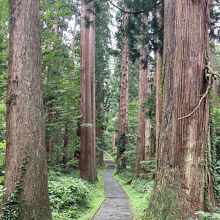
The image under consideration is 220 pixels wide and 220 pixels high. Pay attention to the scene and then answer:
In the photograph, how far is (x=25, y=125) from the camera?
4750mm

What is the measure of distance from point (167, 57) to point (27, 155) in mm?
3407

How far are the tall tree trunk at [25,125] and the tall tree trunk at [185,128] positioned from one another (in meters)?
2.29

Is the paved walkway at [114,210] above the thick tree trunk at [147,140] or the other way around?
the other way around

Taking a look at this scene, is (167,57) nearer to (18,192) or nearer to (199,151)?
(199,151)

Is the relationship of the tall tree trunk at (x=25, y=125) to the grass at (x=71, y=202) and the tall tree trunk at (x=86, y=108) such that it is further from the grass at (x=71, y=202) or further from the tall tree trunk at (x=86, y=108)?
the tall tree trunk at (x=86, y=108)

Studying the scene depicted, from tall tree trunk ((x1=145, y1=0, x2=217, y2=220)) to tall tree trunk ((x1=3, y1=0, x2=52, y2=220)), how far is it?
2293mm

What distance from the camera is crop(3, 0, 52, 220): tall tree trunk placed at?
459 centimetres

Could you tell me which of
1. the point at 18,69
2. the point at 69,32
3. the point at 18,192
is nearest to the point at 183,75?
the point at 18,69

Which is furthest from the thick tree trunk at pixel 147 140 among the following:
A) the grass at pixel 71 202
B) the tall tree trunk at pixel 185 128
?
the tall tree trunk at pixel 185 128

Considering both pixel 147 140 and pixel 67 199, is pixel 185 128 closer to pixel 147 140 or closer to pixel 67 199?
pixel 67 199

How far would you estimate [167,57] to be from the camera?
4676mm

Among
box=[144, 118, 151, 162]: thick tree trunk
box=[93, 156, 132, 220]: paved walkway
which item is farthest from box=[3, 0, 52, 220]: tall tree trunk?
box=[144, 118, 151, 162]: thick tree trunk

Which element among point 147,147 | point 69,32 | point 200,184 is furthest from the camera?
point 69,32

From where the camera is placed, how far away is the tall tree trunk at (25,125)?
4590 millimetres
